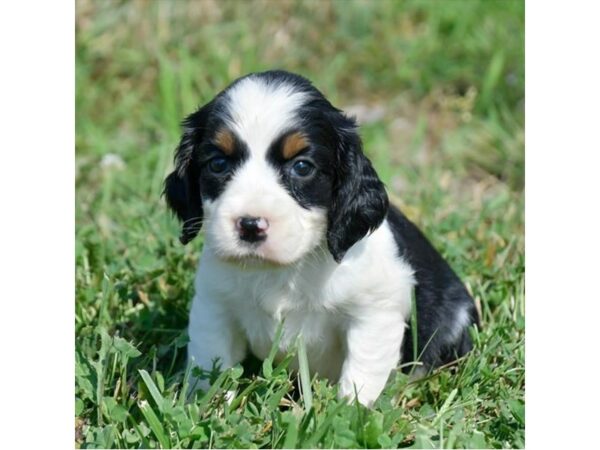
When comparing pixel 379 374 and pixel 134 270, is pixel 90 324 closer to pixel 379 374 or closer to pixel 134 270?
pixel 134 270

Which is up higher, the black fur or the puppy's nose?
the puppy's nose

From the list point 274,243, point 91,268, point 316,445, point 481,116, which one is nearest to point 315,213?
point 274,243

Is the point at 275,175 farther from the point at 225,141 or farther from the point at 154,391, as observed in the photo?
the point at 154,391

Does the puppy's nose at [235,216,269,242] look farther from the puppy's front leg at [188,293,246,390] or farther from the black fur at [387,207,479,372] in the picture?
the black fur at [387,207,479,372]

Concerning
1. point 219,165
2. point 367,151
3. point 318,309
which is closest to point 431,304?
point 318,309

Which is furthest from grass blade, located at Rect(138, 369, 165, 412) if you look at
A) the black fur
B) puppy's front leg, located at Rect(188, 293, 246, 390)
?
the black fur

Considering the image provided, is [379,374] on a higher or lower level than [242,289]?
lower
